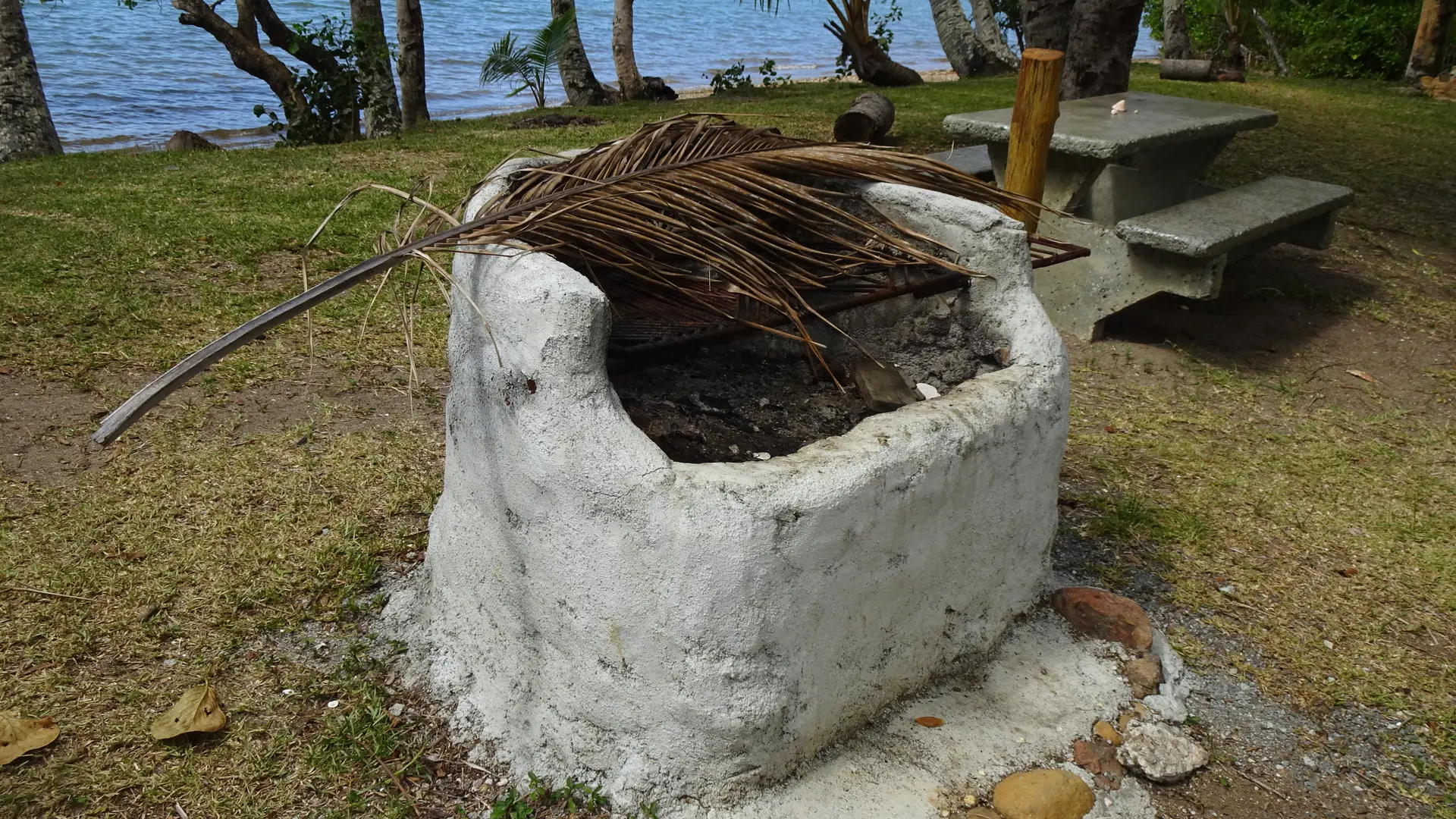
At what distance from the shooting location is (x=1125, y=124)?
5008 millimetres

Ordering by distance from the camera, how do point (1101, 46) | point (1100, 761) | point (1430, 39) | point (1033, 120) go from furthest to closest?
point (1430, 39) < point (1101, 46) < point (1033, 120) < point (1100, 761)

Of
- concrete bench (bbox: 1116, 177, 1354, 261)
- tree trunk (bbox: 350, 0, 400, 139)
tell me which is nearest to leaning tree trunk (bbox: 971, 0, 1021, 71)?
tree trunk (bbox: 350, 0, 400, 139)

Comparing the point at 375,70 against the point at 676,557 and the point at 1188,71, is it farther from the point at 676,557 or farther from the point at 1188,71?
the point at 1188,71

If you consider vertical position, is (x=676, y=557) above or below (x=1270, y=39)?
below

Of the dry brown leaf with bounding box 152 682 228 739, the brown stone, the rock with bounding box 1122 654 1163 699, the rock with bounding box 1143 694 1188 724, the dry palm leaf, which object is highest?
the dry palm leaf

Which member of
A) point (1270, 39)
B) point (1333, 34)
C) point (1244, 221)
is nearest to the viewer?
point (1244, 221)

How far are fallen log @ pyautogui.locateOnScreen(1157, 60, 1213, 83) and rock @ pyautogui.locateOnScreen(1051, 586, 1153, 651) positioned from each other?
11175 millimetres

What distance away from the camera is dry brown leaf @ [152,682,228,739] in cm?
225

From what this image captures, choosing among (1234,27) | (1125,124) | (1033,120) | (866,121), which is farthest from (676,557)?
(1234,27)

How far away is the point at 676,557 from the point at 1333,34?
1639cm

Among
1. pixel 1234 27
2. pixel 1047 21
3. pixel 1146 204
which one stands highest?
pixel 1047 21

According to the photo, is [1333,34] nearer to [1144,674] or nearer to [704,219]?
[1144,674]

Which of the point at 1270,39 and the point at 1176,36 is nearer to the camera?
the point at 1176,36

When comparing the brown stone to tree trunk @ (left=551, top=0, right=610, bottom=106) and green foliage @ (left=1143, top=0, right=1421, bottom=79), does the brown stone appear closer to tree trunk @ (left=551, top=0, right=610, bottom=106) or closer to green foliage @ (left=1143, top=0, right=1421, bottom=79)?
tree trunk @ (left=551, top=0, right=610, bottom=106)
